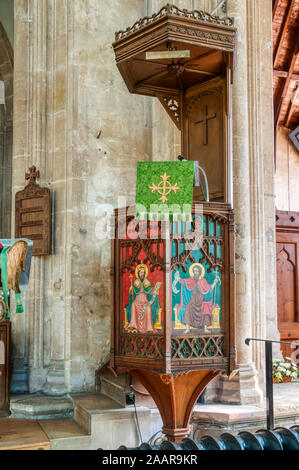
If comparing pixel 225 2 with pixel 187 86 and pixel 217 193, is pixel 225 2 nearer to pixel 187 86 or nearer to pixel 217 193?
pixel 187 86

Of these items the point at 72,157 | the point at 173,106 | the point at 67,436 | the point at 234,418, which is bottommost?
the point at 67,436

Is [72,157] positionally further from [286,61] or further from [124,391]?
[286,61]

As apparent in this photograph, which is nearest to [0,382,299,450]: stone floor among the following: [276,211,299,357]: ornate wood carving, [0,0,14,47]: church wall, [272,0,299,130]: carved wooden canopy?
[276,211,299,357]: ornate wood carving

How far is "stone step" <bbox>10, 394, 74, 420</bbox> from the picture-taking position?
547 centimetres

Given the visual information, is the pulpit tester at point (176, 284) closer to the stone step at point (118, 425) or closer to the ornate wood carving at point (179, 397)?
the ornate wood carving at point (179, 397)

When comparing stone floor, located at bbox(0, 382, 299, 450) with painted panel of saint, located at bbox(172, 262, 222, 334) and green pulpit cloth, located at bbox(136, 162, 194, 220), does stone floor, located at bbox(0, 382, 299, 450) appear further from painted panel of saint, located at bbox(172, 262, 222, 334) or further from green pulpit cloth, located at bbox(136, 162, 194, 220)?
green pulpit cloth, located at bbox(136, 162, 194, 220)

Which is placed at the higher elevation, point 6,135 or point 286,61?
point 286,61

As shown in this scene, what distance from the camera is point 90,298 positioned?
6105mm

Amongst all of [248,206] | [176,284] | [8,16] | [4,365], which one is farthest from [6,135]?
[176,284]

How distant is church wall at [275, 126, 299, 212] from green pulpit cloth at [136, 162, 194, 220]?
1094 cm

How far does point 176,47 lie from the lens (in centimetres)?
472

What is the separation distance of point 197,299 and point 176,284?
0.20 m
